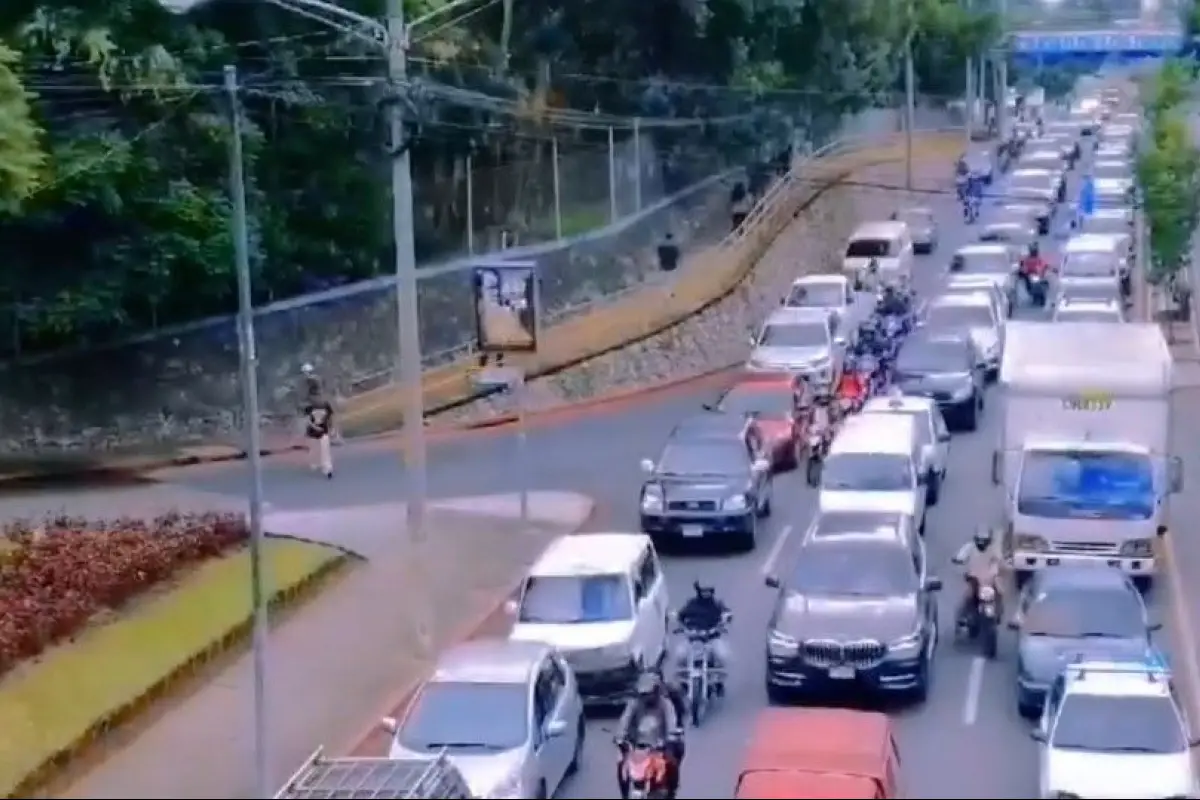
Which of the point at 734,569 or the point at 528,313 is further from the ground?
the point at 528,313

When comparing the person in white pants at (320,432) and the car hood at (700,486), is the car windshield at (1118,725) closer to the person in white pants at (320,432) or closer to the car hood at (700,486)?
the car hood at (700,486)

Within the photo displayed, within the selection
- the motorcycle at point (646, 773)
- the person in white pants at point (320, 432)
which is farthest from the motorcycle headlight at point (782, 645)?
the person in white pants at point (320, 432)

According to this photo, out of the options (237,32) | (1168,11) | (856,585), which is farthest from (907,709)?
(1168,11)

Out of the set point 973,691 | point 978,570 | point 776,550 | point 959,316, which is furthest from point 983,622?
point 959,316

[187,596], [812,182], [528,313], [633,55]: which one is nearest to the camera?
[187,596]

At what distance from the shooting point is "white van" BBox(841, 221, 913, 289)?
56534 mm

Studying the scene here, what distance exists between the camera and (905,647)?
22438mm

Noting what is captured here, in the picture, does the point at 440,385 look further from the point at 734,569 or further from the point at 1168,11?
the point at 1168,11

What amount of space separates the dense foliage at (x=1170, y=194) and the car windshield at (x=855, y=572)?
101ft

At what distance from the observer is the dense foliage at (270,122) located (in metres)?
34.6

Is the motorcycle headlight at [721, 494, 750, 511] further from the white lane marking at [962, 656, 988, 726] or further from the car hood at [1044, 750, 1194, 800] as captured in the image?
the car hood at [1044, 750, 1194, 800]

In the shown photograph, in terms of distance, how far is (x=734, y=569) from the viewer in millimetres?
29438

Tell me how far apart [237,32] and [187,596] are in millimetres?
15631

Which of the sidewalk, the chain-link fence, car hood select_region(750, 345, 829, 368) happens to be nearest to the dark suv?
the sidewalk
